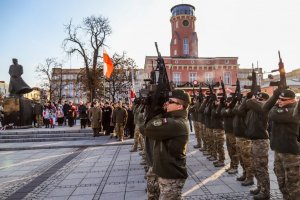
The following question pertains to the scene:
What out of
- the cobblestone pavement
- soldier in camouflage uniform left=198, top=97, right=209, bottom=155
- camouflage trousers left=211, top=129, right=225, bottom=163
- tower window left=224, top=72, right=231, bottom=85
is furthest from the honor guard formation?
tower window left=224, top=72, right=231, bottom=85

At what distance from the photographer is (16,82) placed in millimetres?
20656

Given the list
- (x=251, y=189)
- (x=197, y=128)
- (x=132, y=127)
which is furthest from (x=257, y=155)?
(x=132, y=127)

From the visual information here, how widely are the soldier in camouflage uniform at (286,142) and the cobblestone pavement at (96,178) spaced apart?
1.07 metres

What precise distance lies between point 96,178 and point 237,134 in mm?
3850

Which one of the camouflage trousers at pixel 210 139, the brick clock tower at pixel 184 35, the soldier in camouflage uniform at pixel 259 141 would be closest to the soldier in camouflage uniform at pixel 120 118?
the camouflage trousers at pixel 210 139

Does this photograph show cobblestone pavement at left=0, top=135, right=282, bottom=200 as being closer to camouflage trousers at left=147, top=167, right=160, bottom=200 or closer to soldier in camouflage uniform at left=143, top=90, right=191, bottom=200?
camouflage trousers at left=147, top=167, right=160, bottom=200

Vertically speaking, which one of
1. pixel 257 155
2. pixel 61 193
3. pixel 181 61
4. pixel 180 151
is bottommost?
pixel 61 193

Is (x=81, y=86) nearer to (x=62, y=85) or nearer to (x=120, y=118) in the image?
(x=62, y=85)

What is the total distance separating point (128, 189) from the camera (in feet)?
21.1

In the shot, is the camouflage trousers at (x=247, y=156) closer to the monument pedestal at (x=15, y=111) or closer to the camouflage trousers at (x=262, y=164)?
the camouflage trousers at (x=262, y=164)

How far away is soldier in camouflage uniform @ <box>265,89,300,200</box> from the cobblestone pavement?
3.50 ft

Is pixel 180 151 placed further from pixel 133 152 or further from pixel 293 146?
pixel 133 152

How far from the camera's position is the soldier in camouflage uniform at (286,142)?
4.53 meters

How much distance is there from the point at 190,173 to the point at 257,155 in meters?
2.51
